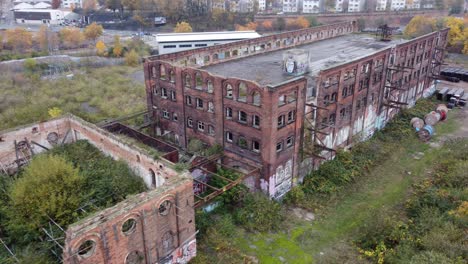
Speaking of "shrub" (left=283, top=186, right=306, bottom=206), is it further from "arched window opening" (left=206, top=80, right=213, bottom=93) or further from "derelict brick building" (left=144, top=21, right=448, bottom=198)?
"arched window opening" (left=206, top=80, right=213, bottom=93)

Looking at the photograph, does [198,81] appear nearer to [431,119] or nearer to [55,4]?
[431,119]

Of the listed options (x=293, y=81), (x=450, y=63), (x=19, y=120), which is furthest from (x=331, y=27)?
(x=19, y=120)

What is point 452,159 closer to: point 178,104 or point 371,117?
point 371,117

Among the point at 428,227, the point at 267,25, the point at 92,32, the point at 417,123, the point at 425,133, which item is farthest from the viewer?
the point at 267,25

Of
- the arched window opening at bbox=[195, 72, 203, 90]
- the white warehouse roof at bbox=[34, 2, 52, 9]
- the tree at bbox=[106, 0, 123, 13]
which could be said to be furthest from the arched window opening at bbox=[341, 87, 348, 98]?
the white warehouse roof at bbox=[34, 2, 52, 9]

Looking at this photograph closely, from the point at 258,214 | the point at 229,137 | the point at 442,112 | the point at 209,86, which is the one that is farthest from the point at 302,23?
the point at 258,214
